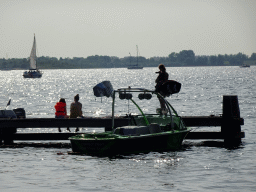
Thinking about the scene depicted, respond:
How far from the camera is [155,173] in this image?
15078 millimetres

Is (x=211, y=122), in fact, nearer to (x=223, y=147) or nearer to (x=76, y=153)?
(x=223, y=147)

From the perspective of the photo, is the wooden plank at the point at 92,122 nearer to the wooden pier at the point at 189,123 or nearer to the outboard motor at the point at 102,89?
the wooden pier at the point at 189,123

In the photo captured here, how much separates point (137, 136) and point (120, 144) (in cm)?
64

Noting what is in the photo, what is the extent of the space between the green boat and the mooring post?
168 cm

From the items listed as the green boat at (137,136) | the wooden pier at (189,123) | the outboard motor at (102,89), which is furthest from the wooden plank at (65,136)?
the outboard motor at (102,89)

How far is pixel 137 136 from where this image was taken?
17.0 metres

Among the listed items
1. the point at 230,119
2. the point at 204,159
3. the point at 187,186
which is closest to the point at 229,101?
the point at 230,119

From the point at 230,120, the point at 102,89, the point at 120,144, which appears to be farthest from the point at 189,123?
the point at 102,89

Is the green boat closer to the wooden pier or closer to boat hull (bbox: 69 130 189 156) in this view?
boat hull (bbox: 69 130 189 156)

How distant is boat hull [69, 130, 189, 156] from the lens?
16625 millimetres

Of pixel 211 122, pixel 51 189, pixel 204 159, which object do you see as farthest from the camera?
pixel 211 122

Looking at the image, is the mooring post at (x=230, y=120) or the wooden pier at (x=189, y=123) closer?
the wooden pier at (x=189, y=123)

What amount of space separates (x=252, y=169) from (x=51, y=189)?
21.0 feet

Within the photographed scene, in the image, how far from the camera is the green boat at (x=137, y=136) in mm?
16688
